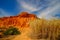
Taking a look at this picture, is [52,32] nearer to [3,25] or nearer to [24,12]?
[24,12]

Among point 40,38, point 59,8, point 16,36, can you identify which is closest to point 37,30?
point 40,38

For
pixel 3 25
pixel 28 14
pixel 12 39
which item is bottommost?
pixel 12 39

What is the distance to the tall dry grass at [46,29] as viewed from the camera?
8.24 feet

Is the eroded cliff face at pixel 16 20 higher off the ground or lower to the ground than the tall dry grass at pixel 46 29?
higher

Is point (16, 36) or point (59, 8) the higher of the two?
point (59, 8)

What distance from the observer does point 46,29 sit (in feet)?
8.29

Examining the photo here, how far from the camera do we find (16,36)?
2523 millimetres

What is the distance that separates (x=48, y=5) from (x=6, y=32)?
0.74 metres

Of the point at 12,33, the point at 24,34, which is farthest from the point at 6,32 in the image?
the point at 24,34

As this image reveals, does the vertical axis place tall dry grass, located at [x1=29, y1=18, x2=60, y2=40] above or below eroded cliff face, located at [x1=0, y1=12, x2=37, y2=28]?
below

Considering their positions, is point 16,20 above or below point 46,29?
above

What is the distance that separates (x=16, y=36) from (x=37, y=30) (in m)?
0.31

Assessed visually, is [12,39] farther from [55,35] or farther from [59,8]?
[59,8]

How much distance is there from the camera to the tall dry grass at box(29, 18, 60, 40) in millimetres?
2512
